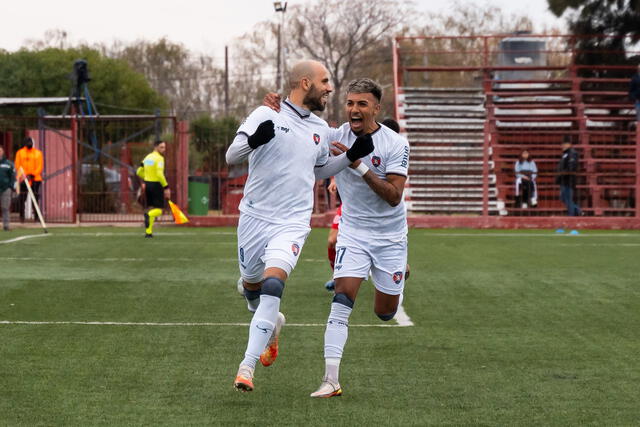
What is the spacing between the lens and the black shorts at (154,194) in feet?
68.9

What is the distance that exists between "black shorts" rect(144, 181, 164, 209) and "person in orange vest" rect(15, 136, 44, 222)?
4.32m

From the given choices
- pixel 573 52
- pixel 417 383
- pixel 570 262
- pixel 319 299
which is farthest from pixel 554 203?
pixel 417 383

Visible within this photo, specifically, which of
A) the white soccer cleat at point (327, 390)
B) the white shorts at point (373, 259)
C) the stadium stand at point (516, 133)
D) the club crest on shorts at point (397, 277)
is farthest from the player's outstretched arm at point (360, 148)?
the stadium stand at point (516, 133)

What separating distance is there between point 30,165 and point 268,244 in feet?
62.7

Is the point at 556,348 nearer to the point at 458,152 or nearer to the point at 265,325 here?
the point at 265,325

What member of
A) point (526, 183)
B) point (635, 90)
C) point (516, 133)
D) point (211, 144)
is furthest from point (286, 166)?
point (635, 90)

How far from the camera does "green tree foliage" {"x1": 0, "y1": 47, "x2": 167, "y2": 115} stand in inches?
2058

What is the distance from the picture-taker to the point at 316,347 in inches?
324

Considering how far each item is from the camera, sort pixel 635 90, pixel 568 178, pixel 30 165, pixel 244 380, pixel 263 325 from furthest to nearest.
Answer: pixel 635 90, pixel 568 178, pixel 30 165, pixel 263 325, pixel 244 380

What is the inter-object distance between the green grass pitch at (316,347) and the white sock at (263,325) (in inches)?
11.8

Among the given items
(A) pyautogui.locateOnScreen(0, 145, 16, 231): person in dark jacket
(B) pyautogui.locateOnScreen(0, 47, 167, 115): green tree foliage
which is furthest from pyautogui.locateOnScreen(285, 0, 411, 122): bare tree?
(A) pyautogui.locateOnScreen(0, 145, 16, 231): person in dark jacket

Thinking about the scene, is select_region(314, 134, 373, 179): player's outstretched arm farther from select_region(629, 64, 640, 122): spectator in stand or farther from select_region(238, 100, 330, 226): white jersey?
select_region(629, 64, 640, 122): spectator in stand

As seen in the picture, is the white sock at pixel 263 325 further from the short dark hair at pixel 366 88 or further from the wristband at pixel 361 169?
the short dark hair at pixel 366 88

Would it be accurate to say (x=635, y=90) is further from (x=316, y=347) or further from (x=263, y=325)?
(x=263, y=325)
